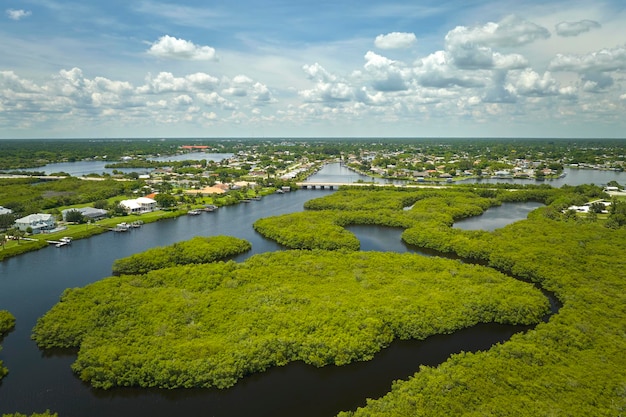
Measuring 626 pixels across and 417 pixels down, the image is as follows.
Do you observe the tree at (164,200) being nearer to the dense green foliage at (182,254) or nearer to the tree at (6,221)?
the tree at (6,221)

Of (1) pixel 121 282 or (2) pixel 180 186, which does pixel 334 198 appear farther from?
(1) pixel 121 282

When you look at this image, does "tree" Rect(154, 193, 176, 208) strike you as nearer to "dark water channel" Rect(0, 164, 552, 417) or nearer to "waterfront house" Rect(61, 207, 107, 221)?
"waterfront house" Rect(61, 207, 107, 221)

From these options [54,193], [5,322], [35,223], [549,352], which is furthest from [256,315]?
[54,193]

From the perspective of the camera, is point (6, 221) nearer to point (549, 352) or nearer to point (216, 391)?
point (216, 391)

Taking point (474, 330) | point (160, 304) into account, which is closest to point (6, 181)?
point (160, 304)

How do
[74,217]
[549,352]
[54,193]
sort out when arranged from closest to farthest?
[549,352], [74,217], [54,193]
